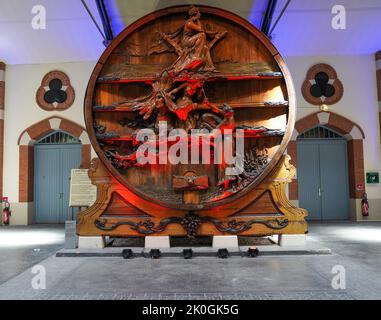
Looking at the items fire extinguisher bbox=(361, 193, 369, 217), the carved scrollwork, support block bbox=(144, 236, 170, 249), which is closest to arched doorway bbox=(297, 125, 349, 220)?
fire extinguisher bbox=(361, 193, 369, 217)

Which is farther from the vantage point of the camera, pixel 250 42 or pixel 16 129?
pixel 16 129

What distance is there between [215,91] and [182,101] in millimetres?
632

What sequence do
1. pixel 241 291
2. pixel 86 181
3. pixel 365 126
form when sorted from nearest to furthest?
pixel 241 291 < pixel 86 181 < pixel 365 126

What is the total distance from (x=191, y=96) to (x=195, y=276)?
9.49 ft

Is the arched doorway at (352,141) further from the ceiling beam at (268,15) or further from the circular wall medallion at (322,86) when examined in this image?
the ceiling beam at (268,15)

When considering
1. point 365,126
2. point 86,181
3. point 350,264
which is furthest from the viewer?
point 365,126

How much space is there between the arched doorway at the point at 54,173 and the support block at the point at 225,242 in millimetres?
6187

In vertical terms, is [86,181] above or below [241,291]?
above

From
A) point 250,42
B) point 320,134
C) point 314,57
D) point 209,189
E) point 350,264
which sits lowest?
point 350,264

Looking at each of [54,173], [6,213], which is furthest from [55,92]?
[6,213]

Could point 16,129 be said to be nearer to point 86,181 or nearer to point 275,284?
point 86,181

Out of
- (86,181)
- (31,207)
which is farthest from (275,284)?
(31,207)

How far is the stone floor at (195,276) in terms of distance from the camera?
12.4ft

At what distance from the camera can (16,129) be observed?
34.2ft
